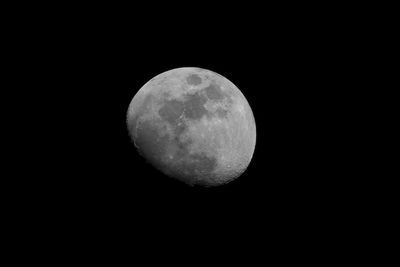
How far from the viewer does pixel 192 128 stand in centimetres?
398

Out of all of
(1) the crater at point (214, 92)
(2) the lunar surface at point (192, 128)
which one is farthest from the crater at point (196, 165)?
(1) the crater at point (214, 92)

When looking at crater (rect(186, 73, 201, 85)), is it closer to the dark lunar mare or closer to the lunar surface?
the lunar surface

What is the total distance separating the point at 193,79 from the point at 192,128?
0.71 meters

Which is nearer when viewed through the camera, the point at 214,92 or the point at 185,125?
the point at 185,125

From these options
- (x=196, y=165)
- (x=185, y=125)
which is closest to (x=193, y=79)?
(x=185, y=125)

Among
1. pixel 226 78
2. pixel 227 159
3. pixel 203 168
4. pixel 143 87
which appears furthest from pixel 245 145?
pixel 143 87

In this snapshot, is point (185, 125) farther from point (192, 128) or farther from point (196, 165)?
point (196, 165)

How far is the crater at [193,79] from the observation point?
4266 millimetres

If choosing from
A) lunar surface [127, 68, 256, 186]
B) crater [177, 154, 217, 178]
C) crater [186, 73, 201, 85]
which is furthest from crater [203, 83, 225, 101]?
crater [177, 154, 217, 178]

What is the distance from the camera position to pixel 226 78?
4688 millimetres

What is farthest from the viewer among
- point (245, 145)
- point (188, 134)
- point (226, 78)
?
point (226, 78)

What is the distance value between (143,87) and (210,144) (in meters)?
1.25

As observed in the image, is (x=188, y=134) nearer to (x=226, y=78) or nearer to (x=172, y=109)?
(x=172, y=109)

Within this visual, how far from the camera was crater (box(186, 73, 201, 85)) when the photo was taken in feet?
14.0
